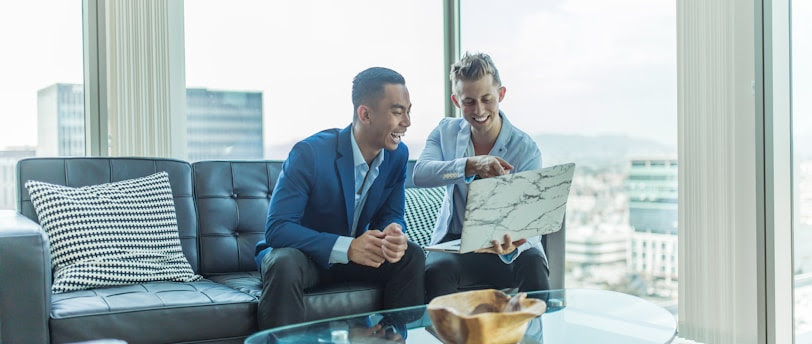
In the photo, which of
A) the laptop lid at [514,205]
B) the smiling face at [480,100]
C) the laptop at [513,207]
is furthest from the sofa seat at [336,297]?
the smiling face at [480,100]

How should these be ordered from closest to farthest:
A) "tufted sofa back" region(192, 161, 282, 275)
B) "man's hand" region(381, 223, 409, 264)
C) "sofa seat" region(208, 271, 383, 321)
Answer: "man's hand" region(381, 223, 409, 264) < "sofa seat" region(208, 271, 383, 321) < "tufted sofa back" region(192, 161, 282, 275)

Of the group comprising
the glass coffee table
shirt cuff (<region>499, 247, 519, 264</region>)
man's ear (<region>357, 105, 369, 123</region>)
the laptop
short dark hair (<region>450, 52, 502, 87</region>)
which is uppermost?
short dark hair (<region>450, 52, 502, 87</region>)

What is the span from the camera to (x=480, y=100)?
2418 mm

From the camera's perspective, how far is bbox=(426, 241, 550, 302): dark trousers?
2.32 meters

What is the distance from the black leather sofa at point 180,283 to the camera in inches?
70.7

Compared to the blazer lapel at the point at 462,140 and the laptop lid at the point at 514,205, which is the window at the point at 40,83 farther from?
the laptop lid at the point at 514,205

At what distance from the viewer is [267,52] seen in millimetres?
3584

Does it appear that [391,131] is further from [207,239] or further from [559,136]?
[559,136]

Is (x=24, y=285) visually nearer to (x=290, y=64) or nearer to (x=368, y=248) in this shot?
(x=368, y=248)

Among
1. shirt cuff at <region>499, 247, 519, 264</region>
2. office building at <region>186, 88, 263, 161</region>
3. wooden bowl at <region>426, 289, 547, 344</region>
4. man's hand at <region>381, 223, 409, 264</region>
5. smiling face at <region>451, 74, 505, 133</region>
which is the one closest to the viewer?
wooden bowl at <region>426, 289, 547, 344</region>

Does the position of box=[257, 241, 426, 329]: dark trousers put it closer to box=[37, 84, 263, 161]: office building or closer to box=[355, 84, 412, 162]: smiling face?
box=[355, 84, 412, 162]: smiling face

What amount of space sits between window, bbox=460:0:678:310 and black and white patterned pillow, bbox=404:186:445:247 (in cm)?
75

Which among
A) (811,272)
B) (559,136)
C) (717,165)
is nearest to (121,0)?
(559,136)

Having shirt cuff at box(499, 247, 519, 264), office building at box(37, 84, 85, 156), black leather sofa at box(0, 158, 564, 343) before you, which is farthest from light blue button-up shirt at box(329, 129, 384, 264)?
office building at box(37, 84, 85, 156)
